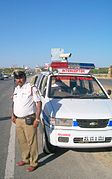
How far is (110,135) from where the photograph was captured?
5.63 m

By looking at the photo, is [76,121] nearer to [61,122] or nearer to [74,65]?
[61,122]

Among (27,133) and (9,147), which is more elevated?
(27,133)

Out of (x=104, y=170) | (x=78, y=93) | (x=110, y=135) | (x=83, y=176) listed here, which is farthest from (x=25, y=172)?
(x=78, y=93)

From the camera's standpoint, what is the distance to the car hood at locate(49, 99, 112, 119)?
18.5ft

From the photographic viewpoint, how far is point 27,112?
5.04 metres

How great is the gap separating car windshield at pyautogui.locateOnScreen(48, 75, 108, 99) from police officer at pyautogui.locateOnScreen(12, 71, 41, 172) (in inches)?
71.5

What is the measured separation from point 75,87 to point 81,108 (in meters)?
1.41

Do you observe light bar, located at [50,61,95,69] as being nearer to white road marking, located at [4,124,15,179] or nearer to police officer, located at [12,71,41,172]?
white road marking, located at [4,124,15,179]

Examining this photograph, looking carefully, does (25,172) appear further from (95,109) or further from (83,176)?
(95,109)

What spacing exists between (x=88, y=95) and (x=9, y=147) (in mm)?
2205

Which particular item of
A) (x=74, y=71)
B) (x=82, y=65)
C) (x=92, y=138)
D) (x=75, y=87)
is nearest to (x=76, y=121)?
(x=92, y=138)

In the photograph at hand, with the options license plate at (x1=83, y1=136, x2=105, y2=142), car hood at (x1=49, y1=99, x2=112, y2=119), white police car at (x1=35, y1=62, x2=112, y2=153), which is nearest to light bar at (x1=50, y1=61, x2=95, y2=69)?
white police car at (x1=35, y1=62, x2=112, y2=153)

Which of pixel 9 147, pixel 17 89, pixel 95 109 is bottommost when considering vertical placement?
pixel 9 147

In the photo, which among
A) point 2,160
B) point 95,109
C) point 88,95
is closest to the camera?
point 2,160
